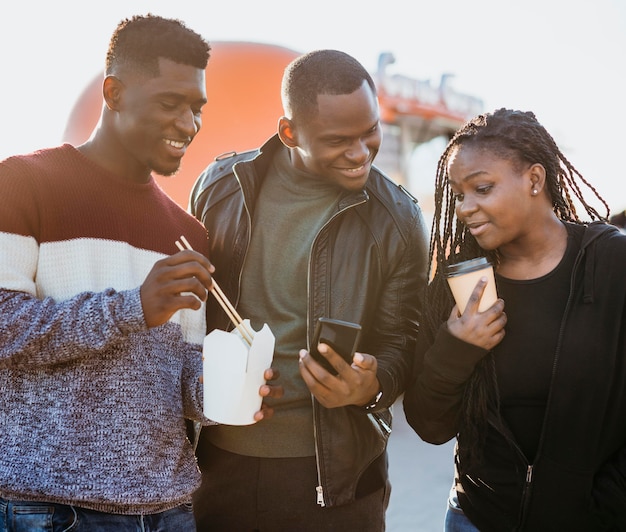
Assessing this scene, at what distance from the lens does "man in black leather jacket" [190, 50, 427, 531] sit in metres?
2.15

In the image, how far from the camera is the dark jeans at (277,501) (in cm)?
216

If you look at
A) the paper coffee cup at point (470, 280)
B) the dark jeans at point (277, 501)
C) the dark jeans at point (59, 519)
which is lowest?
the dark jeans at point (277, 501)

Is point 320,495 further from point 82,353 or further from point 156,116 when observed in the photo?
point 156,116

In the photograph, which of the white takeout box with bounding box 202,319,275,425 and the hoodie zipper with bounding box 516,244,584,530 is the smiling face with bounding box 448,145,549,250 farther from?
the white takeout box with bounding box 202,319,275,425

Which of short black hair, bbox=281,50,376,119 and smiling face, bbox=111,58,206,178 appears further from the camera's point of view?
short black hair, bbox=281,50,376,119

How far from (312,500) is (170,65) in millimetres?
1466

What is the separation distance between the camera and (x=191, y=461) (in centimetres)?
193

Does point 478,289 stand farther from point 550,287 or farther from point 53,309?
point 53,309

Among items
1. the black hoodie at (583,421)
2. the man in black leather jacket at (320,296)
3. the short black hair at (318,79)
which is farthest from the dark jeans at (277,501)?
the short black hair at (318,79)

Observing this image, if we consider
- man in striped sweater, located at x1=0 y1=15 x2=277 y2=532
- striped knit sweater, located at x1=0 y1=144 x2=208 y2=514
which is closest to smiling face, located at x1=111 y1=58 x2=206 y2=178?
man in striped sweater, located at x1=0 y1=15 x2=277 y2=532

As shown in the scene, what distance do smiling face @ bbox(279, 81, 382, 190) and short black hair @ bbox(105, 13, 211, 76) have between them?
1.45 feet

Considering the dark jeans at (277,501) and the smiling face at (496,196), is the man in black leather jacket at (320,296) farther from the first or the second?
the smiling face at (496,196)

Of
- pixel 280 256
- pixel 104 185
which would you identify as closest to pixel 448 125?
pixel 280 256

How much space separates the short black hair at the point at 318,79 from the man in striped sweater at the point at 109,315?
1.40 feet
